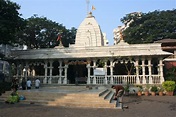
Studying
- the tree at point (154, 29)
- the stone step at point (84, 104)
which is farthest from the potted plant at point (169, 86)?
the tree at point (154, 29)

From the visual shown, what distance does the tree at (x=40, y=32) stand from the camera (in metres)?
33.2

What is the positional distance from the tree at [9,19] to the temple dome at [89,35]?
11763 mm

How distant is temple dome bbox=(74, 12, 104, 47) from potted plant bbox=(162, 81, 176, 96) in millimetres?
12922

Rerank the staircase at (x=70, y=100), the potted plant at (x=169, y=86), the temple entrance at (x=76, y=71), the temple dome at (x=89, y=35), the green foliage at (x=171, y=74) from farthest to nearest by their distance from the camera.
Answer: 1. the temple dome at (x=89, y=35)
2. the temple entrance at (x=76, y=71)
3. the green foliage at (x=171, y=74)
4. the potted plant at (x=169, y=86)
5. the staircase at (x=70, y=100)

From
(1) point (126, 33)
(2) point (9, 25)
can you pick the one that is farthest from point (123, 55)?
(1) point (126, 33)

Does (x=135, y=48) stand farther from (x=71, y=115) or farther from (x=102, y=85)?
(x=71, y=115)

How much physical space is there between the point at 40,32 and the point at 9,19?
17385 millimetres

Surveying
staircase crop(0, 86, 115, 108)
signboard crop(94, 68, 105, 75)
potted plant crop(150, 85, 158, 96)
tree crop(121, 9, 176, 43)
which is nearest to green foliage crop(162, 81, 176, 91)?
potted plant crop(150, 85, 158, 96)

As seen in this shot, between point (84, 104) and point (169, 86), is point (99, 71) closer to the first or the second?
point (169, 86)

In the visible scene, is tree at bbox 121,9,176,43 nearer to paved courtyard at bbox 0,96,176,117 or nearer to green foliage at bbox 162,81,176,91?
green foliage at bbox 162,81,176,91

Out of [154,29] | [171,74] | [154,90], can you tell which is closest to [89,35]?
[171,74]

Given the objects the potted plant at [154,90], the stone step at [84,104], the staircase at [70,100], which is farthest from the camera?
the potted plant at [154,90]

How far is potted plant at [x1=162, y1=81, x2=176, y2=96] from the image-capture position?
55.8 feet

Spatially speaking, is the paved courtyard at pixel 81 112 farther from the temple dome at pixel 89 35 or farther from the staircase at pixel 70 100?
the temple dome at pixel 89 35
